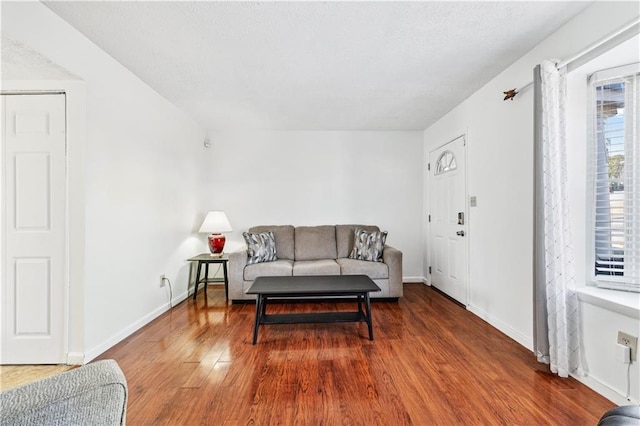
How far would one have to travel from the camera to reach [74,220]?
214 cm

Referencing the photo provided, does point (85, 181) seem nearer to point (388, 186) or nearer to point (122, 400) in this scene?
point (122, 400)

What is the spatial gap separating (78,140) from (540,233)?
11.1ft

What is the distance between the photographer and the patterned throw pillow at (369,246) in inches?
150

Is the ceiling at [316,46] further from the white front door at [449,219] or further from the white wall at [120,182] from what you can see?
the white front door at [449,219]

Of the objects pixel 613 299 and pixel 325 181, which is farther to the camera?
pixel 325 181

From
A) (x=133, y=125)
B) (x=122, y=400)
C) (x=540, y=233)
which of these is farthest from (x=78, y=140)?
(x=540, y=233)

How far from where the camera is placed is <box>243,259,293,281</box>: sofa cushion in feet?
11.7

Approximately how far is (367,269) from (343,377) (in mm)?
1785

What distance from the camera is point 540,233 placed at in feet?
6.56

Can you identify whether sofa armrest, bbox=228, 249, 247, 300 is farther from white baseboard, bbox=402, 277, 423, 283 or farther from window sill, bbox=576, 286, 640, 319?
window sill, bbox=576, 286, 640, 319

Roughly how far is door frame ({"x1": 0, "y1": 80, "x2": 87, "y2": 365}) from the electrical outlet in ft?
11.5

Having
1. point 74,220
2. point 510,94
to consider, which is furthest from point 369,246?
point 74,220

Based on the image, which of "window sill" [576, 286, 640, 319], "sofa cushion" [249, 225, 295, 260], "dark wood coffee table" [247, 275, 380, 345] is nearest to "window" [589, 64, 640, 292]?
"window sill" [576, 286, 640, 319]

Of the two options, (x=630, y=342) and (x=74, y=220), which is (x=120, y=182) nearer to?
(x=74, y=220)
